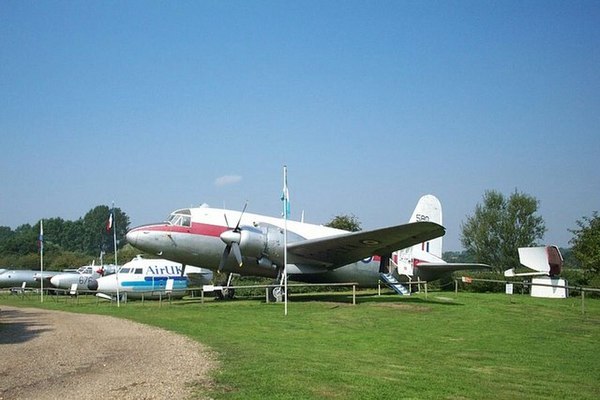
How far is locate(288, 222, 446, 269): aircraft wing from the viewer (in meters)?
22.4

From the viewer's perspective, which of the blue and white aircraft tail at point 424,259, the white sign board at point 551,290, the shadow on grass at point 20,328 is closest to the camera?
the shadow on grass at point 20,328

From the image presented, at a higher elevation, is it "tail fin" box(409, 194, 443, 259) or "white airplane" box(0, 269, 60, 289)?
"tail fin" box(409, 194, 443, 259)

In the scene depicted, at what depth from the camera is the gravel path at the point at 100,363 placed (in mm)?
7230

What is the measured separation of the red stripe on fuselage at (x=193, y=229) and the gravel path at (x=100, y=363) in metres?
9.77

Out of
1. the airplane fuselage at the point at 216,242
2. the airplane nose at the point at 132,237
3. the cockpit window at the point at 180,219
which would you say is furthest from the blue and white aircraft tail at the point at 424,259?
the airplane nose at the point at 132,237

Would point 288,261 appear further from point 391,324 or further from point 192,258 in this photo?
point 391,324

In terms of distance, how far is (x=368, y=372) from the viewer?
29.7ft

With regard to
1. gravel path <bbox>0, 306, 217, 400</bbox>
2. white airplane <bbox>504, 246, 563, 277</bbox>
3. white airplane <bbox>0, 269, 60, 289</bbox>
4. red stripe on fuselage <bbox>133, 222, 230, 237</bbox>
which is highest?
red stripe on fuselage <bbox>133, 222, 230, 237</bbox>

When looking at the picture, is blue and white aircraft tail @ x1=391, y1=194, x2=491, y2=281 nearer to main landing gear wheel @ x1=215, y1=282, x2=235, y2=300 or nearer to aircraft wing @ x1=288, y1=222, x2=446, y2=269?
aircraft wing @ x1=288, y1=222, x2=446, y2=269

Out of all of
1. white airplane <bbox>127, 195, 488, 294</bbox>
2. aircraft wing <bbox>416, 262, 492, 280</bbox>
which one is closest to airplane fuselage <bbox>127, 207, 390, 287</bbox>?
white airplane <bbox>127, 195, 488, 294</bbox>

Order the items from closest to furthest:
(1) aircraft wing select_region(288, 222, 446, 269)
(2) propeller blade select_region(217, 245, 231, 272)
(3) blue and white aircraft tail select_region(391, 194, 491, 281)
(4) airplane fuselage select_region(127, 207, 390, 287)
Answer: (1) aircraft wing select_region(288, 222, 446, 269), (2) propeller blade select_region(217, 245, 231, 272), (4) airplane fuselage select_region(127, 207, 390, 287), (3) blue and white aircraft tail select_region(391, 194, 491, 281)

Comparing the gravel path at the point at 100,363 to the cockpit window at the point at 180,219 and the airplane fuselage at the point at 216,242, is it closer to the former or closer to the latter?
the airplane fuselage at the point at 216,242

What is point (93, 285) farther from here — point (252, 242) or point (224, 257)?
point (252, 242)

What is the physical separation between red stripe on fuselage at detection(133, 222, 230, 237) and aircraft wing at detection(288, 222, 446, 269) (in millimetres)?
3463
